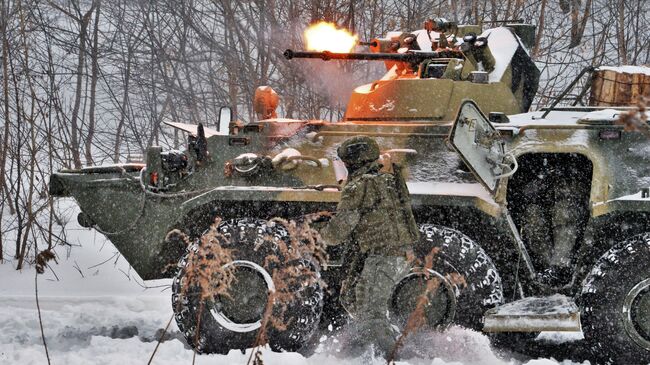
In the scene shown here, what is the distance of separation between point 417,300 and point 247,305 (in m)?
1.18

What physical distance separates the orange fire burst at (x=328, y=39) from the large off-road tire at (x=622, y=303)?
2757 millimetres

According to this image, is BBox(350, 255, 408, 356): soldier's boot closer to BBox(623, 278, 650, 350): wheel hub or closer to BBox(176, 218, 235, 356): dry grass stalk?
BBox(176, 218, 235, 356): dry grass stalk

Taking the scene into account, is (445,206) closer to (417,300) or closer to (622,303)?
(417,300)

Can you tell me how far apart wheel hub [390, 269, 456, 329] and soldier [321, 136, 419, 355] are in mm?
444

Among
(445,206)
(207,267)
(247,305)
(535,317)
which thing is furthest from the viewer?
(247,305)

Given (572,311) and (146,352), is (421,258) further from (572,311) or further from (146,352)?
(146,352)

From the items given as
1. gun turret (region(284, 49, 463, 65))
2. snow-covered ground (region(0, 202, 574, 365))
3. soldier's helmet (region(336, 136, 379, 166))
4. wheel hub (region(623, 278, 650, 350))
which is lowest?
snow-covered ground (region(0, 202, 574, 365))

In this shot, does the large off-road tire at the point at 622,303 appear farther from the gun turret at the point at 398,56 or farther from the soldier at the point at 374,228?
the gun turret at the point at 398,56

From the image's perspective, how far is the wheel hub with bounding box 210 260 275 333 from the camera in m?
6.40

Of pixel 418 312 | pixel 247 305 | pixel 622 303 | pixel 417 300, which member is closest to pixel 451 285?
pixel 417 300

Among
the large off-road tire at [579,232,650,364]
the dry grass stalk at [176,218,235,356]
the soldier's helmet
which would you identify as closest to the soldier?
the soldier's helmet

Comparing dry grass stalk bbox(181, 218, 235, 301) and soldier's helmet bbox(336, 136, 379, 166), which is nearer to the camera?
dry grass stalk bbox(181, 218, 235, 301)

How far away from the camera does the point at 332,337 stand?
6.64m

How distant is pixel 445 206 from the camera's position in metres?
6.31
